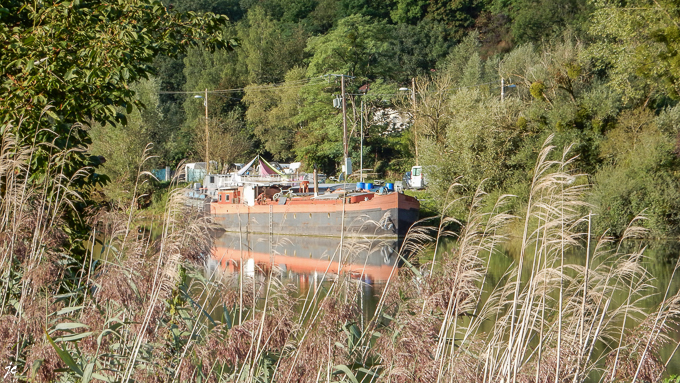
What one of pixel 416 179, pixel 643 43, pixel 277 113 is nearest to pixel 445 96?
pixel 416 179

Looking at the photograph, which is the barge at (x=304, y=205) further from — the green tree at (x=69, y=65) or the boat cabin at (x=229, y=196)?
the green tree at (x=69, y=65)

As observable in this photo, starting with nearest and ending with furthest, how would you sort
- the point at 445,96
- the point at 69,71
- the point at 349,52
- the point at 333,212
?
the point at 69,71 < the point at 333,212 < the point at 445,96 < the point at 349,52

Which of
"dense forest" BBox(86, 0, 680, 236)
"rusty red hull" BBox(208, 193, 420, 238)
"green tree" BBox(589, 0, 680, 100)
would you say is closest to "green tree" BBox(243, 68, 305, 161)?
"dense forest" BBox(86, 0, 680, 236)

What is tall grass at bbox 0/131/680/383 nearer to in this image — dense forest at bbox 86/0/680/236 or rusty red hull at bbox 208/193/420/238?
dense forest at bbox 86/0/680/236

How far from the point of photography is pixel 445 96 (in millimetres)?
37156

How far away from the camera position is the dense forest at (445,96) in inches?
890

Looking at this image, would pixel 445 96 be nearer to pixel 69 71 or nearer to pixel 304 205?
pixel 304 205

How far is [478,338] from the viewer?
12.5 ft

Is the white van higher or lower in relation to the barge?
higher

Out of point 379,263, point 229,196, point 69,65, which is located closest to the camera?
point 69,65

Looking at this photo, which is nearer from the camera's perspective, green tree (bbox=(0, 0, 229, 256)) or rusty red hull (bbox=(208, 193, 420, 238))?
green tree (bbox=(0, 0, 229, 256))

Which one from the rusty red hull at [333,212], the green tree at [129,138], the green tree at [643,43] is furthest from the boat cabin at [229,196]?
the green tree at [643,43]

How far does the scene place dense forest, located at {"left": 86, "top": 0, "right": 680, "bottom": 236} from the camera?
22594 millimetres

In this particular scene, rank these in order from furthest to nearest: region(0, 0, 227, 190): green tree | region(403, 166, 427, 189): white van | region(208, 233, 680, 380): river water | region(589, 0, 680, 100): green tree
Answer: region(403, 166, 427, 189): white van < region(589, 0, 680, 100): green tree < region(208, 233, 680, 380): river water < region(0, 0, 227, 190): green tree
